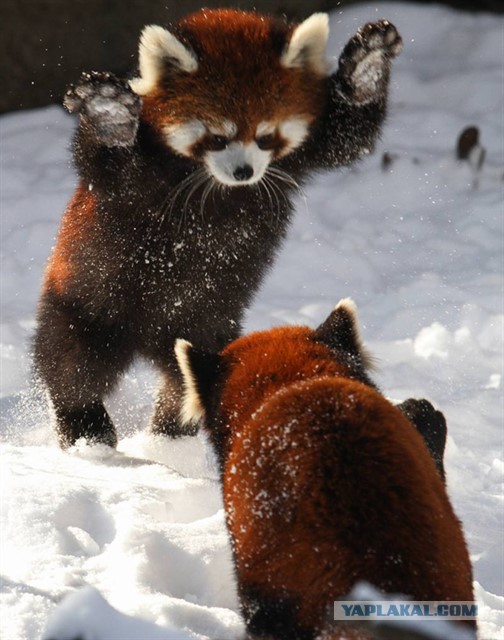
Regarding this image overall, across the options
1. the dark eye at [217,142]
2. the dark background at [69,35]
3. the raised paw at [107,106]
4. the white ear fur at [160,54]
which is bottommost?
the dark eye at [217,142]

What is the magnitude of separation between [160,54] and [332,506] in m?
1.65

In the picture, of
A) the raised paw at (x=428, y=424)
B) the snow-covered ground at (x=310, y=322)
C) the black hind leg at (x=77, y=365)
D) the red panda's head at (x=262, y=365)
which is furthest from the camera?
the black hind leg at (x=77, y=365)

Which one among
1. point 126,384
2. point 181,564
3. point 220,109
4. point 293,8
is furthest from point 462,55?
point 181,564

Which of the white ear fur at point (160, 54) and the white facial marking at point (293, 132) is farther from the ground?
the white ear fur at point (160, 54)

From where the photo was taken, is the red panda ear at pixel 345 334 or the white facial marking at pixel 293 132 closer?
the red panda ear at pixel 345 334

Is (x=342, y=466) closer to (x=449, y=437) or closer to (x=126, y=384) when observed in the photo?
(x=449, y=437)

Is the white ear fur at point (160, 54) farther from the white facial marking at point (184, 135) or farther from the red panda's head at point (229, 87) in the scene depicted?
the white facial marking at point (184, 135)

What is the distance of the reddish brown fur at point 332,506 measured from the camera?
1.88 m

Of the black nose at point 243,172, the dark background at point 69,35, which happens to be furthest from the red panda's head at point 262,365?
the dark background at point 69,35

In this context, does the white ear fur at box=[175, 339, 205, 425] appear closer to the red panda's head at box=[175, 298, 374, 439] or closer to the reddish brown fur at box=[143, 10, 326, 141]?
the red panda's head at box=[175, 298, 374, 439]

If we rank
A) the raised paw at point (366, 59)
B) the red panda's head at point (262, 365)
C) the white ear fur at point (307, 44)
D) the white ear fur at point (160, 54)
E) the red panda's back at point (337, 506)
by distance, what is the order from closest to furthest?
the red panda's back at point (337, 506), the red panda's head at point (262, 365), the white ear fur at point (160, 54), the white ear fur at point (307, 44), the raised paw at point (366, 59)

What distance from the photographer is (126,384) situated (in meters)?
4.38

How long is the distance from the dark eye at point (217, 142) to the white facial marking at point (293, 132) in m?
0.19

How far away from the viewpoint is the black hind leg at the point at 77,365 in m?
3.49
